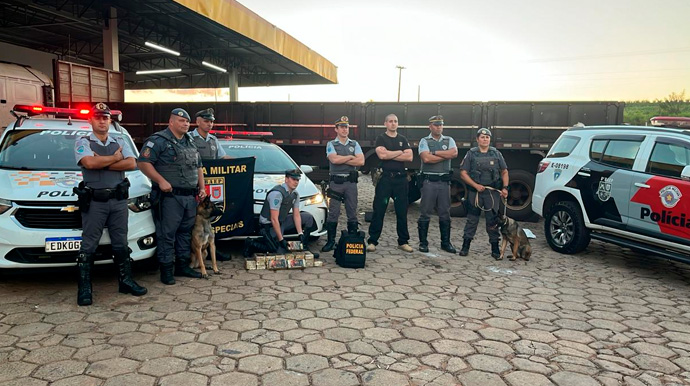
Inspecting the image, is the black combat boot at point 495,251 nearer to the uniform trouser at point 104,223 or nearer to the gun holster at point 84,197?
the uniform trouser at point 104,223

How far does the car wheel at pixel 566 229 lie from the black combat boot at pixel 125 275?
17.4 ft

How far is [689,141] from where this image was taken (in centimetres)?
484

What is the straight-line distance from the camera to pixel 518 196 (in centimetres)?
846

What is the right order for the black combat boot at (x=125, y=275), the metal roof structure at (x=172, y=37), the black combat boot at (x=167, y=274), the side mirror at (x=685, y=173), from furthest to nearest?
the metal roof structure at (x=172, y=37), the side mirror at (x=685, y=173), the black combat boot at (x=167, y=274), the black combat boot at (x=125, y=275)

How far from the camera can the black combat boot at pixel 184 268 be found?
4.56 meters

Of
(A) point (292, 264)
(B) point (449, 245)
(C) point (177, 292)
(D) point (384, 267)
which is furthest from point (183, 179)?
(B) point (449, 245)

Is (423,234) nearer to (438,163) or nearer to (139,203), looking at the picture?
(438,163)

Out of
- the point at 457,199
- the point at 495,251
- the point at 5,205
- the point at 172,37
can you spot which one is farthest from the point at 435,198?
the point at 172,37

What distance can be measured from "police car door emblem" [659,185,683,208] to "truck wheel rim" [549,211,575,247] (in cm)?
123

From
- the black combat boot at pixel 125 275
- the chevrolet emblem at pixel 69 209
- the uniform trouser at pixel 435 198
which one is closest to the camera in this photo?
the chevrolet emblem at pixel 69 209

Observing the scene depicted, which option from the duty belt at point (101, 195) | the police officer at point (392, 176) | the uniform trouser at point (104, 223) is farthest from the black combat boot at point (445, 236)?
the duty belt at point (101, 195)

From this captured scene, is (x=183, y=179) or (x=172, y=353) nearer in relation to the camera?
(x=172, y=353)

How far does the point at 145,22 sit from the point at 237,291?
49.8 ft

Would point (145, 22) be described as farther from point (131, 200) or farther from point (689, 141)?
point (689, 141)
